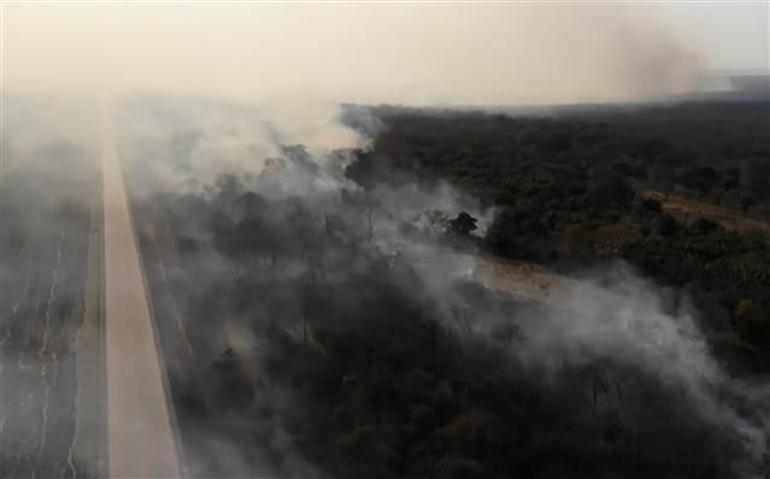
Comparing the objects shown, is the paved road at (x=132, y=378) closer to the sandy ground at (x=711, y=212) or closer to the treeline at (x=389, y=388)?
the treeline at (x=389, y=388)

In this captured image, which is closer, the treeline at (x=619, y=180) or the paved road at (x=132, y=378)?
the paved road at (x=132, y=378)

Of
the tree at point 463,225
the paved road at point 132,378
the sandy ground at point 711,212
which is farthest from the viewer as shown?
the sandy ground at point 711,212

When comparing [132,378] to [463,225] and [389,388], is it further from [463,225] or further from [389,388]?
[463,225]

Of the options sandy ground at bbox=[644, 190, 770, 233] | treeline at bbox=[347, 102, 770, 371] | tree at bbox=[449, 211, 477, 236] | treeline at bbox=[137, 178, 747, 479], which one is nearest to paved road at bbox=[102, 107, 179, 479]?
treeline at bbox=[137, 178, 747, 479]

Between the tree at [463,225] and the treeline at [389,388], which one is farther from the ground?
the tree at [463,225]

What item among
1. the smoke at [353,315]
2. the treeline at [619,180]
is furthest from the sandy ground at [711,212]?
the smoke at [353,315]

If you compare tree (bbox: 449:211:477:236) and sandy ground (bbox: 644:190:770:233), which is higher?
tree (bbox: 449:211:477:236)

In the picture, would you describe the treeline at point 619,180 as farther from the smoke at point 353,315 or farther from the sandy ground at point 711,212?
the smoke at point 353,315

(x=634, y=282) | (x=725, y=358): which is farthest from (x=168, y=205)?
(x=725, y=358)

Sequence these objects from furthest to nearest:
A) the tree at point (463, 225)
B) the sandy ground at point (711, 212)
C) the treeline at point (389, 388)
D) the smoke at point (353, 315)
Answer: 1. the sandy ground at point (711, 212)
2. the tree at point (463, 225)
3. the smoke at point (353, 315)
4. the treeline at point (389, 388)

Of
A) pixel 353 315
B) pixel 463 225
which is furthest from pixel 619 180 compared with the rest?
pixel 353 315

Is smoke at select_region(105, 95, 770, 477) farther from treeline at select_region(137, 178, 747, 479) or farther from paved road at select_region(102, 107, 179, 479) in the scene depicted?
paved road at select_region(102, 107, 179, 479)
